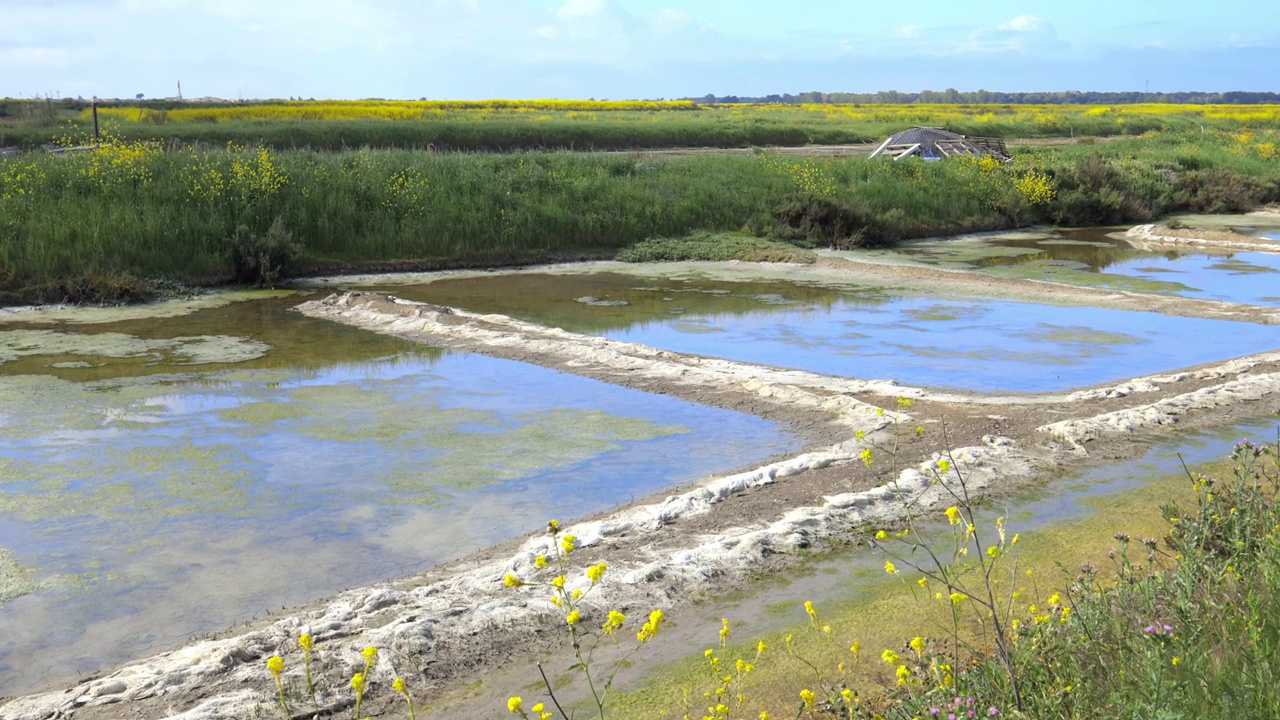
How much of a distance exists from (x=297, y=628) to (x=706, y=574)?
6.30 feet

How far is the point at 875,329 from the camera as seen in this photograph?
42.7ft

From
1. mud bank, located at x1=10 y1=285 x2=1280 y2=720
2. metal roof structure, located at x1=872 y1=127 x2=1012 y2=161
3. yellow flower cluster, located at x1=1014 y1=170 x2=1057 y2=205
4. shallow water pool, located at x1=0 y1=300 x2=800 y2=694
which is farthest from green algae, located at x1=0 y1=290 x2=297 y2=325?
metal roof structure, located at x1=872 y1=127 x2=1012 y2=161

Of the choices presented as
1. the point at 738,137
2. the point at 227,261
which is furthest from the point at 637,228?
the point at 738,137

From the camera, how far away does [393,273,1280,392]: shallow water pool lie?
1075 centimetres

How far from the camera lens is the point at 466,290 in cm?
1647

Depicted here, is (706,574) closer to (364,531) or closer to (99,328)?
(364,531)

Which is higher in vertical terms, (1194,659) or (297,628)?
(1194,659)

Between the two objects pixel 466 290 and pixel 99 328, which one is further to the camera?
pixel 466 290

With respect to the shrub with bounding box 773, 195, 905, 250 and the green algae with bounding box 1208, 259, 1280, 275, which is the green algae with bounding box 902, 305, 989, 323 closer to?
the green algae with bounding box 1208, 259, 1280, 275

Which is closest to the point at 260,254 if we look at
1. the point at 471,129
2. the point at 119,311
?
the point at 119,311

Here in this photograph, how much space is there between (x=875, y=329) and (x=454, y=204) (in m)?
9.23

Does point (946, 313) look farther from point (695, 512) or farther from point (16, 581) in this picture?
point (16, 581)

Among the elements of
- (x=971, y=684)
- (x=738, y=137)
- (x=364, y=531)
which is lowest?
(x=364, y=531)

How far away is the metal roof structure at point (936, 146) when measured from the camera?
29234 millimetres
